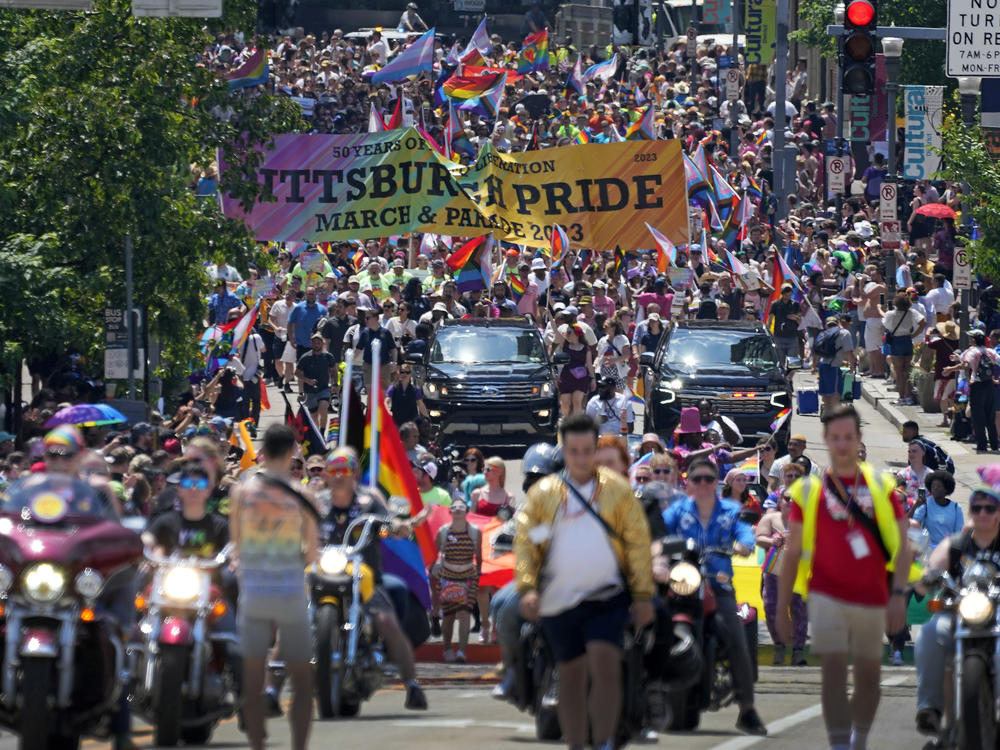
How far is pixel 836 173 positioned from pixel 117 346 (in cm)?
2446

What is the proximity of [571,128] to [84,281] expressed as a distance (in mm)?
23462

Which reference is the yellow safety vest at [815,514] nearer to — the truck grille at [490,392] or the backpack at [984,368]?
the truck grille at [490,392]

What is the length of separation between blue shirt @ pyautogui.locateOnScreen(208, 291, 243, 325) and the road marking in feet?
64.5

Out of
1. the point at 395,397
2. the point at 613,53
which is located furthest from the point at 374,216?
the point at 613,53

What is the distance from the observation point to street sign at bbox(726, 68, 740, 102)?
53.9 meters

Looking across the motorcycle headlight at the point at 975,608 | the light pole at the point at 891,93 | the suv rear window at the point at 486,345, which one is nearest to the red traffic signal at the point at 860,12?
the suv rear window at the point at 486,345

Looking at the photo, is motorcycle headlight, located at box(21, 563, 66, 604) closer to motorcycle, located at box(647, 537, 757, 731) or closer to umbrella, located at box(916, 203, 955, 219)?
motorcycle, located at box(647, 537, 757, 731)

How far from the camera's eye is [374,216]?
106 feet

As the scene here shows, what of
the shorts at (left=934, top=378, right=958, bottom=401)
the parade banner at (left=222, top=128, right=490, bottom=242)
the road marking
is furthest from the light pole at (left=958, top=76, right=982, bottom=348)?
the road marking

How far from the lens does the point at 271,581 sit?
36.2 ft

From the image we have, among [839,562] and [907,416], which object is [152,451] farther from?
[907,416]

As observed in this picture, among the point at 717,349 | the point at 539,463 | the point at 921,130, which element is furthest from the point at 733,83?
the point at 539,463

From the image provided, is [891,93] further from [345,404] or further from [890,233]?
[345,404]

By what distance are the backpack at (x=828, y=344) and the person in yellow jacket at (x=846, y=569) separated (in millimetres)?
19815
